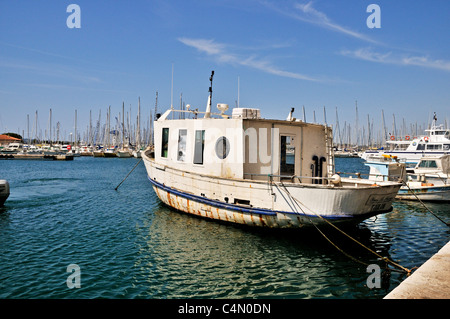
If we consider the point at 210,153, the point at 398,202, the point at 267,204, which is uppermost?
the point at 210,153

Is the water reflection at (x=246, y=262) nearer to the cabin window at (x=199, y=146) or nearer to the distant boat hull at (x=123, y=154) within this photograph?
the cabin window at (x=199, y=146)

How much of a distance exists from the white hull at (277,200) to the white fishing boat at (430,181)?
10365 millimetres

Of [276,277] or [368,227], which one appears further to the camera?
[368,227]

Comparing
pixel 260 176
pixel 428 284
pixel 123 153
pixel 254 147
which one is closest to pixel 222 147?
pixel 254 147

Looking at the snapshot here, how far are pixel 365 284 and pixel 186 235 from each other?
21.0ft

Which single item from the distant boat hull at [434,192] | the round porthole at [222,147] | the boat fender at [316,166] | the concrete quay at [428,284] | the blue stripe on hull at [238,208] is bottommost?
the distant boat hull at [434,192]

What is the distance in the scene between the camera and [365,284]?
7773mm

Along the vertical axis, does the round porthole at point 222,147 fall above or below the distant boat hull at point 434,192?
above

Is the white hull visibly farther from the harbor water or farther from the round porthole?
the round porthole

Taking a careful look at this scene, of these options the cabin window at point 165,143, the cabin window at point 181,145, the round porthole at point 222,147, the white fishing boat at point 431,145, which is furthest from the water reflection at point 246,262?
the white fishing boat at point 431,145

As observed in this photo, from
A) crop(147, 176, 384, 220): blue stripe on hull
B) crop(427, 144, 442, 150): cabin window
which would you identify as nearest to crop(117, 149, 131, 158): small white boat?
crop(427, 144, 442, 150): cabin window

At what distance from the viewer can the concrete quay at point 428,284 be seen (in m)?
5.00
